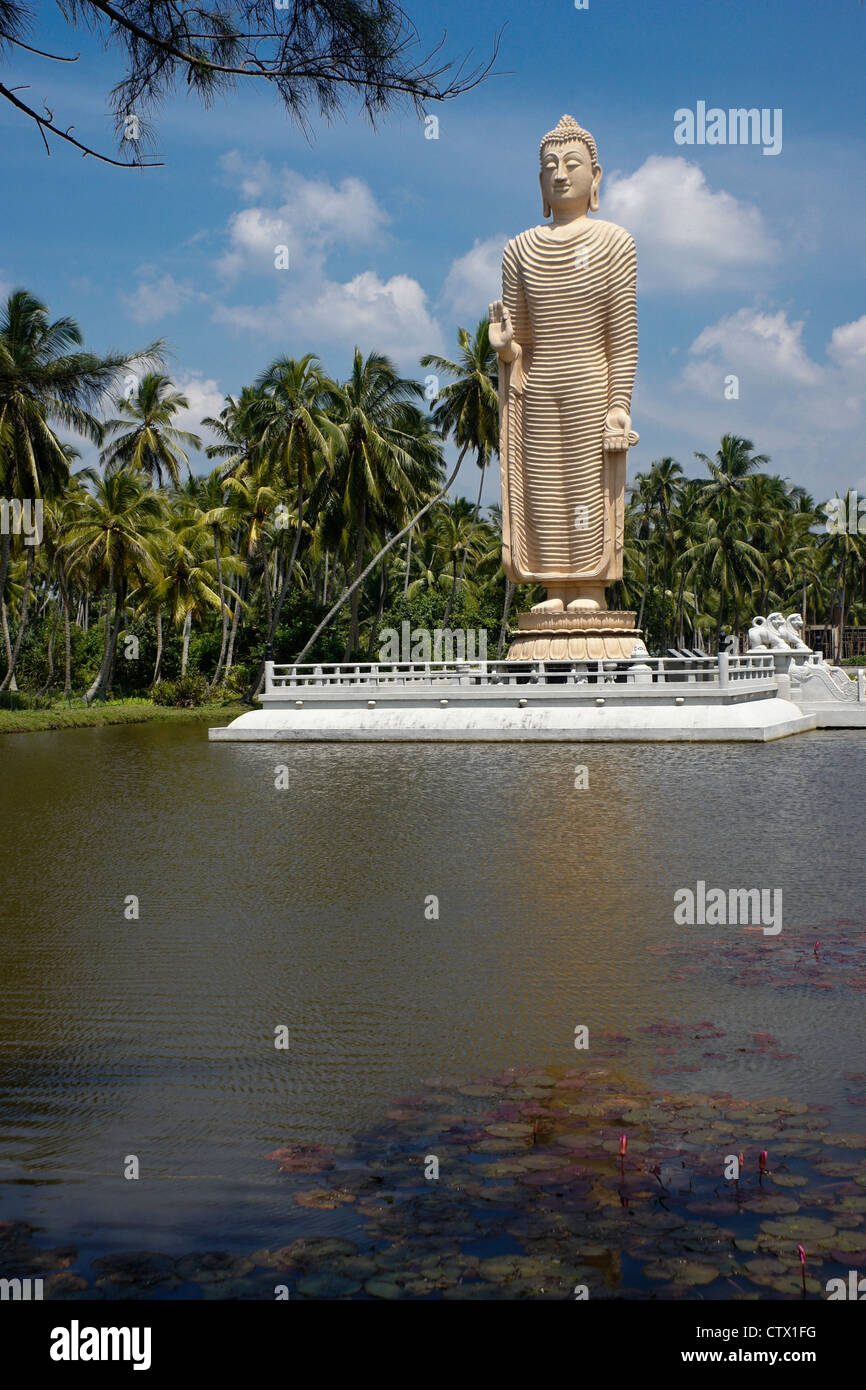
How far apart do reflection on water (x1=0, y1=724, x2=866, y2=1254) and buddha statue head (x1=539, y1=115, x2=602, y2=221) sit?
68.3ft

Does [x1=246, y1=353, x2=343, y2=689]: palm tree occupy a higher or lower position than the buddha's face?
lower

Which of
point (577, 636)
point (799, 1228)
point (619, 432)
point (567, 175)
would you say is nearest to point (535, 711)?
point (577, 636)

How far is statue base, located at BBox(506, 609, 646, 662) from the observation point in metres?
32.2

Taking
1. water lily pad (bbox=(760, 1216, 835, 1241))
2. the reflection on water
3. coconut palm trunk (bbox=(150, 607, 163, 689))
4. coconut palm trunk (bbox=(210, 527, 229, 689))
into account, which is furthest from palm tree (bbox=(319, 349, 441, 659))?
water lily pad (bbox=(760, 1216, 835, 1241))

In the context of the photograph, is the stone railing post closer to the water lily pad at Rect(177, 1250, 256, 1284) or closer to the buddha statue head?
the buddha statue head

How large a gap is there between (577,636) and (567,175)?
1212 centimetres

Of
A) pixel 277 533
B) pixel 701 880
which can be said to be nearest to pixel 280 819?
pixel 701 880

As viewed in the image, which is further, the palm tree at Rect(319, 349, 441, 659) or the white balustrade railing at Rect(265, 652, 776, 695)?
the palm tree at Rect(319, 349, 441, 659)

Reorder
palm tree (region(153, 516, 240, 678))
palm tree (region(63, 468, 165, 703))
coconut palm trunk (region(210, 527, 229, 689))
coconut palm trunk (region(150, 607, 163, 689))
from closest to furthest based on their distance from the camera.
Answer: palm tree (region(63, 468, 165, 703)) < palm tree (region(153, 516, 240, 678)) < coconut palm trunk (region(210, 527, 229, 689)) < coconut palm trunk (region(150, 607, 163, 689))

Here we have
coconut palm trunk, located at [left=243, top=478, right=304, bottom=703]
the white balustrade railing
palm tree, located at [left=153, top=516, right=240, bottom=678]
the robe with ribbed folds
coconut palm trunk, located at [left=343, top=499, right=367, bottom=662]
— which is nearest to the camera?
the white balustrade railing

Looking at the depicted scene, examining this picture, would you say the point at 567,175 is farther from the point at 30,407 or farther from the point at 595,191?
the point at 30,407

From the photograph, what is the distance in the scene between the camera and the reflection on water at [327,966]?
561 centimetres
